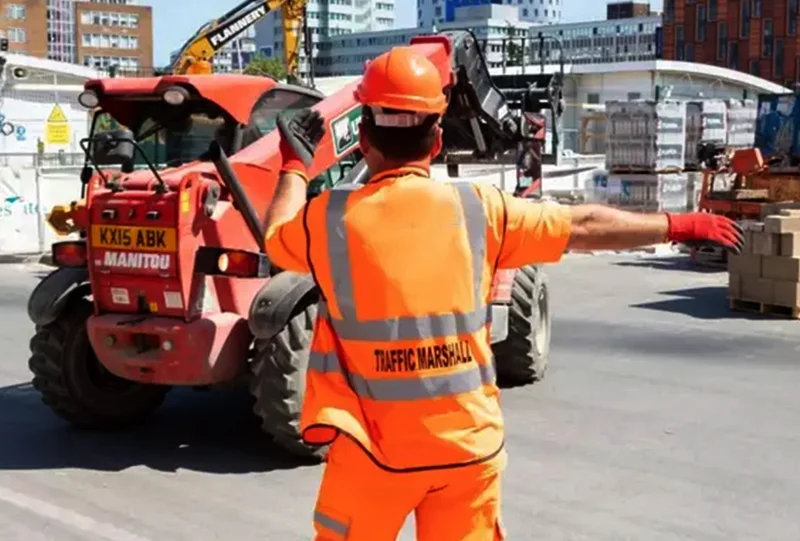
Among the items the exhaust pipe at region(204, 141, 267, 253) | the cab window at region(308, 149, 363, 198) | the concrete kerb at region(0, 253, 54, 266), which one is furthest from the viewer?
the concrete kerb at region(0, 253, 54, 266)

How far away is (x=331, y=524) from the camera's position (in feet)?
10.8

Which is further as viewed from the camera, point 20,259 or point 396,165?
point 20,259

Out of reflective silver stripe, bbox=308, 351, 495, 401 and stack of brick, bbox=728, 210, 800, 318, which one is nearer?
reflective silver stripe, bbox=308, 351, 495, 401

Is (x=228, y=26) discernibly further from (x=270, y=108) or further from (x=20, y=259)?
(x=270, y=108)

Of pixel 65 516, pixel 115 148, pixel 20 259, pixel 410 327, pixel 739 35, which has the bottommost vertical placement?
pixel 20 259

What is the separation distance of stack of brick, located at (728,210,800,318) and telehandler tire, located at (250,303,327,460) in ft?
23.7

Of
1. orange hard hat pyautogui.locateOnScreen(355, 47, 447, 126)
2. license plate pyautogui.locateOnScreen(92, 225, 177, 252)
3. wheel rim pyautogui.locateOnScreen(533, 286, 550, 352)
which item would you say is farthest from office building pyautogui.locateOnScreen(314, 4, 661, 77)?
orange hard hat pyautogui.locateOnScreen(355, 47, 447, 126)

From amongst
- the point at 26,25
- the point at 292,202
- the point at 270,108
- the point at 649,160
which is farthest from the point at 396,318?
the point at 26,25

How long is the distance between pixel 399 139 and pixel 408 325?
52cm

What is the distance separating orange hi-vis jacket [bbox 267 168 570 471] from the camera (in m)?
3.30

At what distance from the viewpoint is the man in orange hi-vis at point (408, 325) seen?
130 inches

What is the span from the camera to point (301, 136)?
4.03 meters

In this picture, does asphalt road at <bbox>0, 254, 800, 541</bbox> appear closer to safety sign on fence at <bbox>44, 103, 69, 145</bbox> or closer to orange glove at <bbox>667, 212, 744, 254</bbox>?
orange glove at <bbox>667, 212, 744, 254</bbox>

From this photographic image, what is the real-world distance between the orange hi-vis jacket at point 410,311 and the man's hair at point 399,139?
0.17ft
